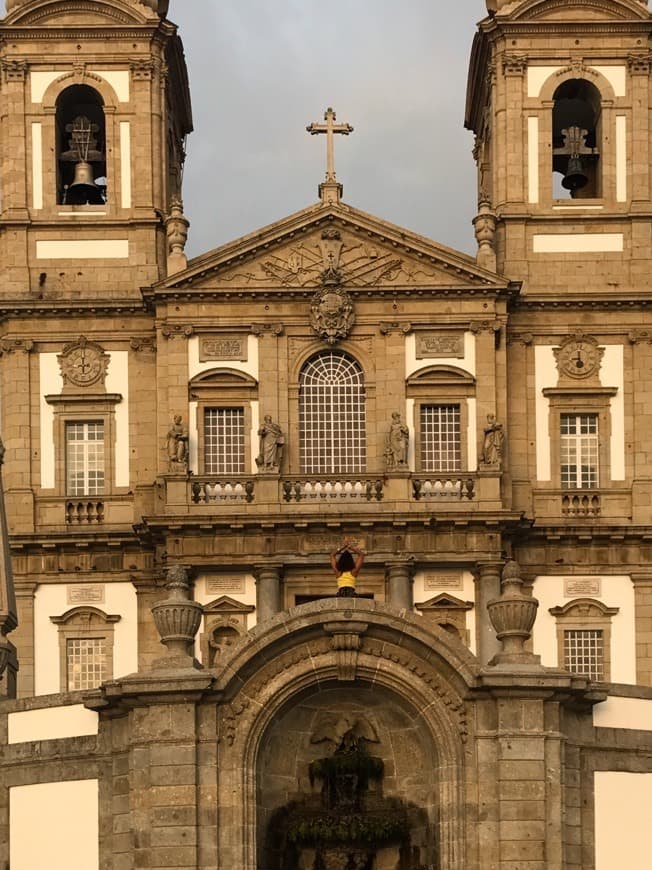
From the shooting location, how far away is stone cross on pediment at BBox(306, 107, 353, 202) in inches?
2571

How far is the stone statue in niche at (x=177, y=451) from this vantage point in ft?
208

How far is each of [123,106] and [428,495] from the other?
39.8 ft

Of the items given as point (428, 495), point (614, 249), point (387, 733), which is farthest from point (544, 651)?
point (387, 733)

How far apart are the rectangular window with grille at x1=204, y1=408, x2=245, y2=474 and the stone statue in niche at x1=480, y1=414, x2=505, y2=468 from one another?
537 centimetres

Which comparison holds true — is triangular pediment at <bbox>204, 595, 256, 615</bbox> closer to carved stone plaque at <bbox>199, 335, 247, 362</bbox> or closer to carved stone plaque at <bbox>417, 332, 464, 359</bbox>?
carved stone plaque at <bbox>199, 335, 247, 362</bbox>

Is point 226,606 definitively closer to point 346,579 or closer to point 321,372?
point 321,372

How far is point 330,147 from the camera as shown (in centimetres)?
6556

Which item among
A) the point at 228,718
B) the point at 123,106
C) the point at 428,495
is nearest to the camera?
the point at 228,718

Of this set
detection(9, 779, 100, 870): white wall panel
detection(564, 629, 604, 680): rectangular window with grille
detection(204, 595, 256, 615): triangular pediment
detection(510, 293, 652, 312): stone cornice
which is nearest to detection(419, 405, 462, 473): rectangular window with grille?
detection(510, 293, 652, 312): stone cornice

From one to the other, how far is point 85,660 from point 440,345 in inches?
415

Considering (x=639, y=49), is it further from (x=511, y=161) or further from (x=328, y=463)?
(x=328, y=463)

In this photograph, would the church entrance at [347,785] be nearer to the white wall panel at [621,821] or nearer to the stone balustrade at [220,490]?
the white wall panel at [621,821]

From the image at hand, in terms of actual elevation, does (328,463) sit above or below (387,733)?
above

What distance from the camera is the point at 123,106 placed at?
67.6 metres
